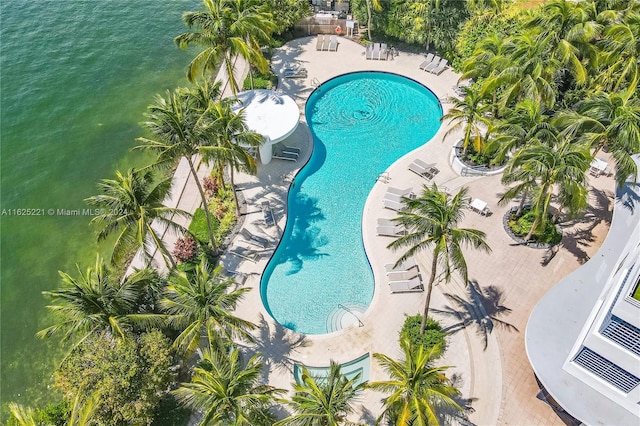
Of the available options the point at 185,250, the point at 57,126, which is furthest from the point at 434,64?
the point at 57,126

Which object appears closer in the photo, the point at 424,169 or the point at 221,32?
the point at 221,32

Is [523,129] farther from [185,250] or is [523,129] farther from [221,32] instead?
[185,250]

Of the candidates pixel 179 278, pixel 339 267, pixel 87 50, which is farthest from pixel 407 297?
pixel 87 50

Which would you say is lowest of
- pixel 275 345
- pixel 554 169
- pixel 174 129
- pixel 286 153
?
pixel 275 345

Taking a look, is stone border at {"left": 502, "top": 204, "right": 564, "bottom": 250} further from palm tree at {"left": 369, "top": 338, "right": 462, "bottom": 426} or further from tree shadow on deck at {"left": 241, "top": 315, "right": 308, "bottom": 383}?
tree shadow on deck at {"left": 241, "top": 315, "right": 308, "bottom": 383}

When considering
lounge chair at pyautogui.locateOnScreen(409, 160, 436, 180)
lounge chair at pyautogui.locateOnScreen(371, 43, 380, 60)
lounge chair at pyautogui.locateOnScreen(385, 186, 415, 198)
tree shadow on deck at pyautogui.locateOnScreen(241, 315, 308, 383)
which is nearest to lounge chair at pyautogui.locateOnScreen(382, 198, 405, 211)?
lounge chair at pyautogui.locateOnScreen(385, 186, 415, 198)

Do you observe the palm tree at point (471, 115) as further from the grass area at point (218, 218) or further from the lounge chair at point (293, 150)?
the grass area at point (218, 218)
